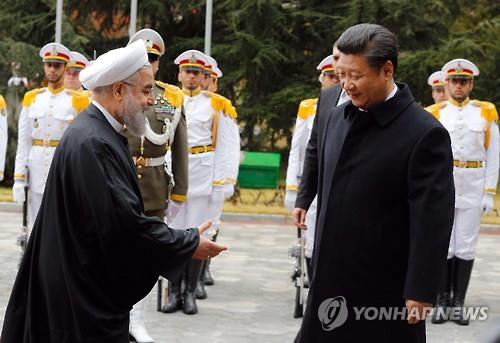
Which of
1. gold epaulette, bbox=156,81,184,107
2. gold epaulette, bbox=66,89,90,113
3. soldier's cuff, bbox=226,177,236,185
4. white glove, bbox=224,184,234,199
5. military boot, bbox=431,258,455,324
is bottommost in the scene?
military boot, bbox=431,258,455,324

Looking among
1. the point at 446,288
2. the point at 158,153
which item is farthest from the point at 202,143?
the point at 446,288

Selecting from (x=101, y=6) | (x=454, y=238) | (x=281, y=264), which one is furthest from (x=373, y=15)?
(x=454, y=238)

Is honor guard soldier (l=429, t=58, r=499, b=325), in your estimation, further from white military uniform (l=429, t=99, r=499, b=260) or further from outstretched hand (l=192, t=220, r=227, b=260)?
outstretched hand (l=192, t=220, r=227, b=260)

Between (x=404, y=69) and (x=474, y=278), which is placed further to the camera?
(x=404, y=69)

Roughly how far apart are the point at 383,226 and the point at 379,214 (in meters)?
0.05

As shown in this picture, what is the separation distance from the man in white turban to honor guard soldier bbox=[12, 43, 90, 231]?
14.0 ft

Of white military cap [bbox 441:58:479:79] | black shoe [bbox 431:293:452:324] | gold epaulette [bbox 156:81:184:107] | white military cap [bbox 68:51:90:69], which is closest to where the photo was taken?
gold epaulette [bbox 156:81:184:107]

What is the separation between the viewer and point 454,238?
8.17m

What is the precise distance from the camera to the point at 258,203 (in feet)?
56.2

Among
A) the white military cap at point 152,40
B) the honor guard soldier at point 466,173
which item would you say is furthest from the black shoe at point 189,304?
the white military cap at point 152,40

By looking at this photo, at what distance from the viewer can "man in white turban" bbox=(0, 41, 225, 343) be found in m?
3.78

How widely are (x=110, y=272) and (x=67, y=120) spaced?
4.56 m

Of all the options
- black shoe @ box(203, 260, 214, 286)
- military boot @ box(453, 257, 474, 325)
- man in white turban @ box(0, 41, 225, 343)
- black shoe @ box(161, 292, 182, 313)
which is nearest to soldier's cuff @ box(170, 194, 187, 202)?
black shoe @ box(161, 292, 182, 313)

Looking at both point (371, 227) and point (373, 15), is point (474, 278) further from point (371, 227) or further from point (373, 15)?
point (373, 15)
